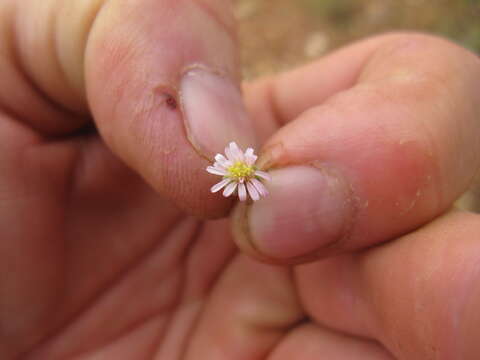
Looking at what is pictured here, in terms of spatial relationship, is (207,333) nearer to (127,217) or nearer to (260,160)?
(127,217)

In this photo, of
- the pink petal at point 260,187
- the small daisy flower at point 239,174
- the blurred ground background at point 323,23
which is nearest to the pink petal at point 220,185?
the small daisy flower at point 239,174

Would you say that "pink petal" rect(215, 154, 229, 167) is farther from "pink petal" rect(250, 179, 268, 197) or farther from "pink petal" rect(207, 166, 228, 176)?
"pink petal" rect(250, 179, 268, 197)

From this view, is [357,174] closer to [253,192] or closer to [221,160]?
[253,192]

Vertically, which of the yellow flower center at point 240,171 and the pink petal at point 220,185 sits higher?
the yellow flower center at point 240,171

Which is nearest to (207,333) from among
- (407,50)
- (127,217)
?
(127,217)

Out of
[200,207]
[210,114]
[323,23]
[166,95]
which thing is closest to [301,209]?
[200,207]

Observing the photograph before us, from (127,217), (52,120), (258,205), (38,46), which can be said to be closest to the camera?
(258,205)

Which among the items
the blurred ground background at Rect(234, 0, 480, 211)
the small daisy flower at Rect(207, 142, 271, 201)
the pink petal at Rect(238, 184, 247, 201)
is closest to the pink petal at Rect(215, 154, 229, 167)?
the small daisy flower at Rect(207, 142, 271, 201)

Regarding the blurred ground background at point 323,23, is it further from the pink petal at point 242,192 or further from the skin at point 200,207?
the pink petal at point 242,192
